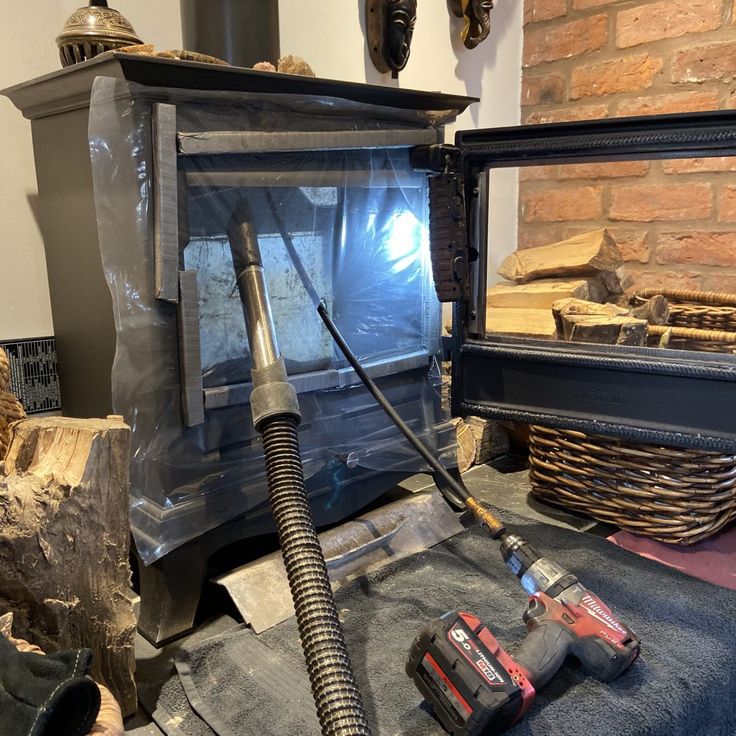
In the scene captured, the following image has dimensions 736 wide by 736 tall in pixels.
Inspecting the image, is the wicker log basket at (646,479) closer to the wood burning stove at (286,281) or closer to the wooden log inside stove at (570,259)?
the wood burning stove at (286,281)

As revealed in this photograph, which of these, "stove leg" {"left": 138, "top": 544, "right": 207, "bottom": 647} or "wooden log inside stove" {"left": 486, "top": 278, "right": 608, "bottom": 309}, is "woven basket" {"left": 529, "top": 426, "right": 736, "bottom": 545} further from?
"stove leg" {"left": 138, "top": 544, "right": 207, "bottom": 647}

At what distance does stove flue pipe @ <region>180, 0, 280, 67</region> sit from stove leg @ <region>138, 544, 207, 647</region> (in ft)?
2.44

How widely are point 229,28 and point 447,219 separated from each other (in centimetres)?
45

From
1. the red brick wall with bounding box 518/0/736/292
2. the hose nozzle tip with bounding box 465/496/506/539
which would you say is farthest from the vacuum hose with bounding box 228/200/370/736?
the red brick wall with bounding box 518/0/736/292

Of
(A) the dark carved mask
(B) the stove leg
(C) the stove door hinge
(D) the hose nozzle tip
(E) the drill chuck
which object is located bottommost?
(B) the stove leg

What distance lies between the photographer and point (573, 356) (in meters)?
1.00

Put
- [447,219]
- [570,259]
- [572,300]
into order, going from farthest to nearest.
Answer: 1. [570,259]
2. [572,300]
3. [447,219]

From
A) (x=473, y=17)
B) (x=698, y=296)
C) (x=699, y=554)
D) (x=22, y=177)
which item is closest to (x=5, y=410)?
(x=22, y=177)

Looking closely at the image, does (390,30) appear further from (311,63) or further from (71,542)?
(71,542)

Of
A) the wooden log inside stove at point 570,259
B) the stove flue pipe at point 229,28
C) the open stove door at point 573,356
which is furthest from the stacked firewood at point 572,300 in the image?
the stove flue pipe at point 229,28

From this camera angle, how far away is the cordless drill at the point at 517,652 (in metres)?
0.67

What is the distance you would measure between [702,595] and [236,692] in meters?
0.62

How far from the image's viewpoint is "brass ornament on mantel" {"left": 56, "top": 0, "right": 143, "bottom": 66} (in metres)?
0.94

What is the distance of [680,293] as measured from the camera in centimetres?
143
